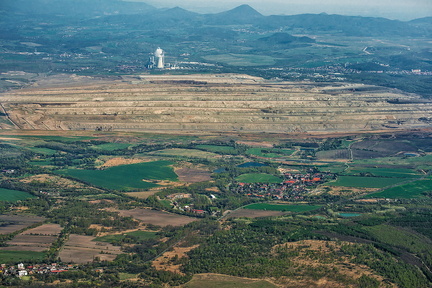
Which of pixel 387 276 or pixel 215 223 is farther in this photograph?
pixel 215 223

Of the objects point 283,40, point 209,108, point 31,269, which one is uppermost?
point 283,40

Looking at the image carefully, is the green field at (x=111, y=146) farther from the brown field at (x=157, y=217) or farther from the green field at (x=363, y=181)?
the green field at (x=363, y=181)

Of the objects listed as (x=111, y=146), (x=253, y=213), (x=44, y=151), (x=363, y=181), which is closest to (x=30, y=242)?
(x=253, y=213)

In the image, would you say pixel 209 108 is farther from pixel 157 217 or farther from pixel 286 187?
pixel 157 217

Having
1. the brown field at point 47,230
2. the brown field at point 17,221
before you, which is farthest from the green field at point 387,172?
the brown field at point 17,221

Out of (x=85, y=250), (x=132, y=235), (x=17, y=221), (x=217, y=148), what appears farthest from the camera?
(x=217, y=148)

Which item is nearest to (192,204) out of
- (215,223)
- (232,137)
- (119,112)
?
(215,223)

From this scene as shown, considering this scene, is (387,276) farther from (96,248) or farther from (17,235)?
(17,235)
